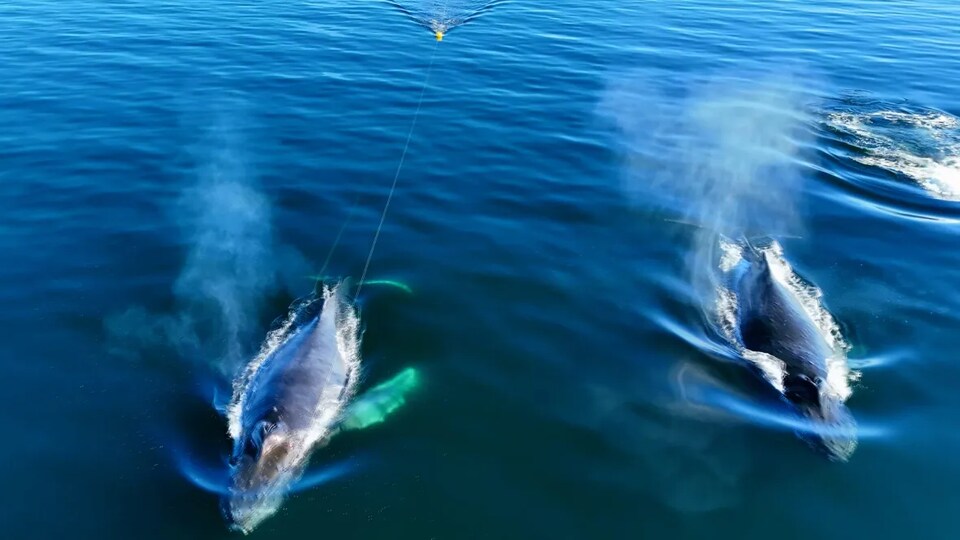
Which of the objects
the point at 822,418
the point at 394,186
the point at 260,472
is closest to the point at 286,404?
the point at 260,472

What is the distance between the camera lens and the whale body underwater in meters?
14.2

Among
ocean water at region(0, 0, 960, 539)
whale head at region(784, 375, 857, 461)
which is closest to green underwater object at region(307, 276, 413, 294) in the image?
ocean water at region(0, 0, 960, 539)

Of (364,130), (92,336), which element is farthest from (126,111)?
(92,336)

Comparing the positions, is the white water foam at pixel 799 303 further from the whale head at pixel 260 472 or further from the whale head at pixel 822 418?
the whale head at pixel 260 472

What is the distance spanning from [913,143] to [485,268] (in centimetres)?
1871

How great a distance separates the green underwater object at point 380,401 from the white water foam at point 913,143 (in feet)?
63.0

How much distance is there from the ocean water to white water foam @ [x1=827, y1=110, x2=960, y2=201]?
165mm

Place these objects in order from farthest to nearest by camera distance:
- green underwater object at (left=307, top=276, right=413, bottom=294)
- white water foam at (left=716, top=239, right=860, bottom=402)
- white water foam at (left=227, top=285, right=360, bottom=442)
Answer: green underwater object at (left=307, top=276, right=413, bottom=294) < white water foam at (left=716, top=239, right=860, bottom=402) < white water foam at (left=227, top=285, right=360, bottom=442)

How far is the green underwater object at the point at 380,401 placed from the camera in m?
14.3

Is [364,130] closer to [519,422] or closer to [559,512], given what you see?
[519,422]

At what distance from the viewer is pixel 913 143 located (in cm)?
2703

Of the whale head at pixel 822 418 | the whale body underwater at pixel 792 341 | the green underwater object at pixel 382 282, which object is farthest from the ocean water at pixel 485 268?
the whale body underwater at pixel 792 341

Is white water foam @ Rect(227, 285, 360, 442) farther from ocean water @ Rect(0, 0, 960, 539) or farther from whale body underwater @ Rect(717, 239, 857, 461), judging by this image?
whale body underwater @ Rect(717, 239, 857, 461)

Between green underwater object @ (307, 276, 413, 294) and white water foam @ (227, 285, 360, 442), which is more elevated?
green underwater object @ (307, 276, 413, 294)
